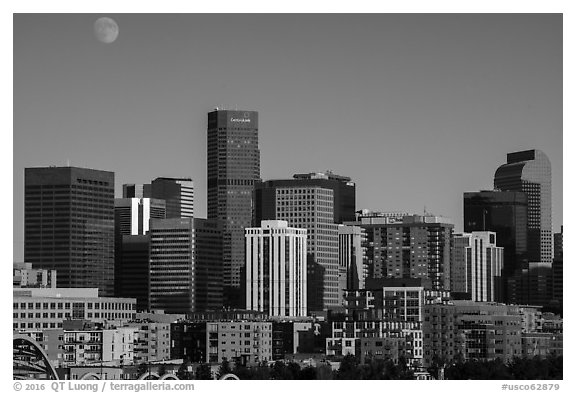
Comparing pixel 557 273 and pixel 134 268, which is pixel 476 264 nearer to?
pixel 557 273

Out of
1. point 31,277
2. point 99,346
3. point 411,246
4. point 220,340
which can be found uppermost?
point 411,246

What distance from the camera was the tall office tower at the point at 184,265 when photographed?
66.9 meters

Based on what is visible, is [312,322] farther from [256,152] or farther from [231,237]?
[256,152]

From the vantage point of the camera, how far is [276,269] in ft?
218

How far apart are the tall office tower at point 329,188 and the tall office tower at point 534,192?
22.6 ft

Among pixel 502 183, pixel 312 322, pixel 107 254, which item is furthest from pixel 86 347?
pixel 502 183

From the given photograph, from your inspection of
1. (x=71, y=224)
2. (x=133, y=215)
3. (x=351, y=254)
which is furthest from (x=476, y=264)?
(x=71, y=224)

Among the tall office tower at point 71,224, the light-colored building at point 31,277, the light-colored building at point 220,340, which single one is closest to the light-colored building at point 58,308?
the light-colored building at point 31,277

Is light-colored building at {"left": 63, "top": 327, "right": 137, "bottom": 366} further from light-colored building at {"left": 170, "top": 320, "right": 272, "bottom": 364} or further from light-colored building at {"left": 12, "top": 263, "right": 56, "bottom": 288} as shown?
light-colored building at {"left": 12, "top": 263, "right": 56, "bottom": 288}

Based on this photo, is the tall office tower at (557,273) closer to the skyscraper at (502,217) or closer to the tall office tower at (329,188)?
the skyscraper at (502,217)

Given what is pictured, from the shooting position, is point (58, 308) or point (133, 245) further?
point (133, 245)

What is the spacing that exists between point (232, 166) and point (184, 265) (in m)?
9.85

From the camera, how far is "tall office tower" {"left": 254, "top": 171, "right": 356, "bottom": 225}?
236ft

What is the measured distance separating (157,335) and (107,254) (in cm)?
2023
